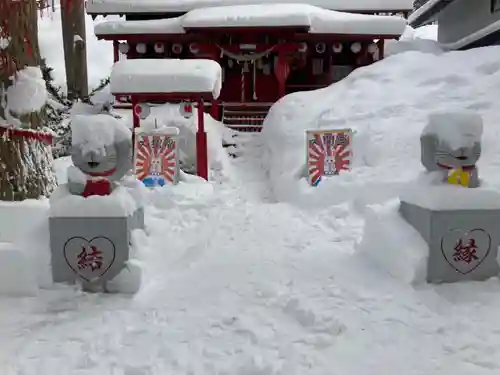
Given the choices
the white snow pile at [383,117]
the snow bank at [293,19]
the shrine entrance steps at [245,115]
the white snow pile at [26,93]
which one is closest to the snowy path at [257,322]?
the white snow pile at [26,93]

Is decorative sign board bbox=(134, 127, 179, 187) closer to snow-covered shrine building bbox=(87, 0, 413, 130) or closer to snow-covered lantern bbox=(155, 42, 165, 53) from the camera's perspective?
snow-covered shrine building bbox=(87, 0, 413, 130)

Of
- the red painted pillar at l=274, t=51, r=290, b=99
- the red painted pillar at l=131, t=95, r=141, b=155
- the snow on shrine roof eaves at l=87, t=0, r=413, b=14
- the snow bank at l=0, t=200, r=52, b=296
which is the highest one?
the snow on shrine roof eaves at l=87, t=0, r=413, b=14

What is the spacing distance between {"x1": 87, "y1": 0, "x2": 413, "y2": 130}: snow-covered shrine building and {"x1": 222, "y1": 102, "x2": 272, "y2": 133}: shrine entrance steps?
0.03 m

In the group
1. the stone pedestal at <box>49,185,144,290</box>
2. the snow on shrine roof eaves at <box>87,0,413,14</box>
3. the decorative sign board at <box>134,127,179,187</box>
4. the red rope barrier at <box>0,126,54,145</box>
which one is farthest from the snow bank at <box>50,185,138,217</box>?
the snow on shrine roof eaves at <box>87,0,413,14</box>

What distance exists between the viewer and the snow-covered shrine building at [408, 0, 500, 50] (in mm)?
13586

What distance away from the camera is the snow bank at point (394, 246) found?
402 centimetres

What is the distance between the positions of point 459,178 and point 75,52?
541 inches

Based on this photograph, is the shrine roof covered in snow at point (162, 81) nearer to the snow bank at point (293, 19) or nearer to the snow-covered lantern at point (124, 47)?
the snow bank at point (293, 19)

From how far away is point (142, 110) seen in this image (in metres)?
9.27

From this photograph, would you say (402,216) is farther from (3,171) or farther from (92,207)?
(3,171)

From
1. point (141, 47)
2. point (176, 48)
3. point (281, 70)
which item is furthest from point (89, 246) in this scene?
point (141, 47)

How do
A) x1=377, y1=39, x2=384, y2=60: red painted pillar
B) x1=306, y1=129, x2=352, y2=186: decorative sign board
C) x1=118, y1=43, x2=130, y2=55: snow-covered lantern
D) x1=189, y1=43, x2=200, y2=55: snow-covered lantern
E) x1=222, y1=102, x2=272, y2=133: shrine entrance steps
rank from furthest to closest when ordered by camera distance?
x1=118, y1=43, x2=130, y2=55: snow-covered lantern, x1=377, y1=39, x2=384, y2=60: red painted pillar, x1=189, y1=43, x2=200, y2=55: snow-covered lantern, x1=222, y1=102, x2=272, y2=133: shrine entrance steps, x1=306, y1=129, x2=352, y2=186: decorative sign board

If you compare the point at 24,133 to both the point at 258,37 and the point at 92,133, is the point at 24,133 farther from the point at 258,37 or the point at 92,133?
the point at 258,37

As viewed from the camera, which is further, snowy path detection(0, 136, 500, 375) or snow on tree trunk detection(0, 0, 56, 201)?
snow on tree trunk detection(0, 0, 56, 201)
